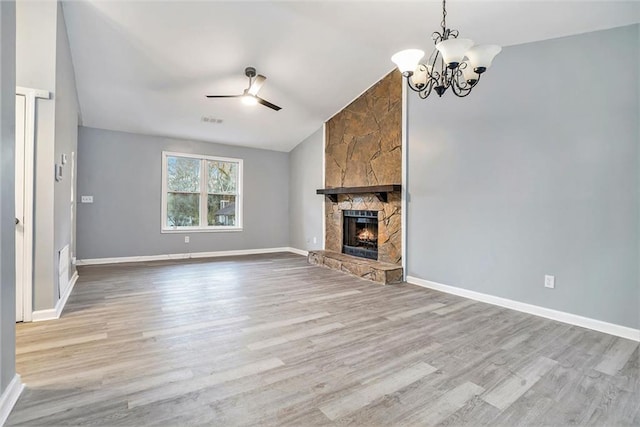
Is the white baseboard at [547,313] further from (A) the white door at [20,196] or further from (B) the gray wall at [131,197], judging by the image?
(B) the gray wall at [131,197]

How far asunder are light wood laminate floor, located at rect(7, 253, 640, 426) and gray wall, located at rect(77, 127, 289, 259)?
2.33m

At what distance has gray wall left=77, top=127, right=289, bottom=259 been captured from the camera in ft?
18.3

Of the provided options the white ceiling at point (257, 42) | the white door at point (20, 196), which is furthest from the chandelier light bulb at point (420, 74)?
the white door at point (20, 196)

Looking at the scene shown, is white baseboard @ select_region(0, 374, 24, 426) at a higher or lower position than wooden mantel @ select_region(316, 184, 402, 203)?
→ lower

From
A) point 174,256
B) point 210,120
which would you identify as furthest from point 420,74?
point 174,256

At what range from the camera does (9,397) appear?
1627mm

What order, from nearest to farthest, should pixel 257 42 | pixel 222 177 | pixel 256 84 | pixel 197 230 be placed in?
pixel 257 42 → pixel 256 84 → pixel 197 230 → pixel 222 177

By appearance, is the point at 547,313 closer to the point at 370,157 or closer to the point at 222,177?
the point at 370,157

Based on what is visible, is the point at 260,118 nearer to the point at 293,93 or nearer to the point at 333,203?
the point at 293,93

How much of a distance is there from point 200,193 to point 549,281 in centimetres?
598

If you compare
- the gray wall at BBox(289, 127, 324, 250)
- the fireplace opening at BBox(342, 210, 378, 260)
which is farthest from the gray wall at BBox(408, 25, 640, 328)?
the gray wall at BBox(289, 127, 324, 250)

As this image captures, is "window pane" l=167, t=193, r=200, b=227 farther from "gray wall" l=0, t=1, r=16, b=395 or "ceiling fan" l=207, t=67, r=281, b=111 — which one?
"gray wall" l=0, t=1, r=16, b=395

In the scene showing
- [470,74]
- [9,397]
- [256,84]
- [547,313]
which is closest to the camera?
[9,397]

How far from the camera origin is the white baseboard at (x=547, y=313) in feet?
8.96
